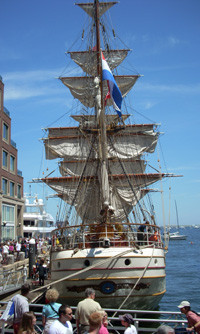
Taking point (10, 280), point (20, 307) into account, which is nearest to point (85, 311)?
point (20, 307)

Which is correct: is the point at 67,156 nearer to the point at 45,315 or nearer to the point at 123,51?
the point at 123,51

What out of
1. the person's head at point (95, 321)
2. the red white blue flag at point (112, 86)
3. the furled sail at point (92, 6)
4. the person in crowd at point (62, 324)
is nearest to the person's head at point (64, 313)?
the person in crowd at point (62, 324)

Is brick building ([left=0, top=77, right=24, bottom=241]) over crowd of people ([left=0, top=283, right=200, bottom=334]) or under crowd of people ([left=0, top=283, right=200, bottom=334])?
over

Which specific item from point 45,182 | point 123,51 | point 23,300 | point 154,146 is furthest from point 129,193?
point 23,300

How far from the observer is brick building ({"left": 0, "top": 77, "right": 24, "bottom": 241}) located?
38531mm

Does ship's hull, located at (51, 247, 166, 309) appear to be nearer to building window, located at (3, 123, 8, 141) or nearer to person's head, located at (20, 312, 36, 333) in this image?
person's head, located at (20, 312, 36, 333)

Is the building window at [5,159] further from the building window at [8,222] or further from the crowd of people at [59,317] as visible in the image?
the crowd of people at [59,317]

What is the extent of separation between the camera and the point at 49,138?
36.6m

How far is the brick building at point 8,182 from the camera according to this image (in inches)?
1517

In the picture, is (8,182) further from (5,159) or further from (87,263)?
(87,263)

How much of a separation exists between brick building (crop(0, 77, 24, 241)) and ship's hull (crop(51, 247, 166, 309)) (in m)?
23.6

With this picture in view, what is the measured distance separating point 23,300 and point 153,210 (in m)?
21.7

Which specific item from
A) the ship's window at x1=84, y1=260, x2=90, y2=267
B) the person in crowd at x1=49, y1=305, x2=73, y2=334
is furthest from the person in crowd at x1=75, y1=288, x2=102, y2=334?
the ship's window at x1=84, y1=260, x2=90, y2=267

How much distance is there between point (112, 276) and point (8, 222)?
94.3 feet
